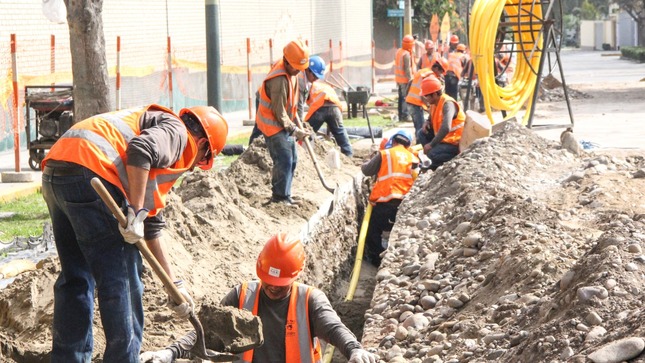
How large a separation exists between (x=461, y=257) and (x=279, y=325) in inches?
107

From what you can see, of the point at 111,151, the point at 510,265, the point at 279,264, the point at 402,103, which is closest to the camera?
the point at 111,151

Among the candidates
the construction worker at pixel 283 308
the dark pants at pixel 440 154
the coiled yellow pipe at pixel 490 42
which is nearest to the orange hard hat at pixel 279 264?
the construction worker at pixel 283 308

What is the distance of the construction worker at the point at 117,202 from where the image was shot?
488 centimetres

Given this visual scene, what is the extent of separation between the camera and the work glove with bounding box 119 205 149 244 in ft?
15.5

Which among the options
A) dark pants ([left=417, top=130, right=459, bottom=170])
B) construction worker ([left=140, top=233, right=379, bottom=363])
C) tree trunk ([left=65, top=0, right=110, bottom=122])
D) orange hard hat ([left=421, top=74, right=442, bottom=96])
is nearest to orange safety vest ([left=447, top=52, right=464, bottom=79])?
dark pants ([left=417, top=130, right=459, bottom=170])

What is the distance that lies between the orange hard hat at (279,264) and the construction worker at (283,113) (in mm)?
4658

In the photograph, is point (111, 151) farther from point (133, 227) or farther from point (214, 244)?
point (214, 244)

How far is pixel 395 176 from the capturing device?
37.0 feet

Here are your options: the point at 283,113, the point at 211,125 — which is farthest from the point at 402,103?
the point at 211,125

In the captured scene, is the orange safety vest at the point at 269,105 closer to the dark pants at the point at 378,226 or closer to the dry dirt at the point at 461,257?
the dry dirt at the point at 461,257

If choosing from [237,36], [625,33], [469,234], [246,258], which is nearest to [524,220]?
[469,234]

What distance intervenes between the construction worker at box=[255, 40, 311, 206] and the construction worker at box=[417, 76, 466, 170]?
7.80 ft

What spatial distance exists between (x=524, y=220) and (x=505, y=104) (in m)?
9.41

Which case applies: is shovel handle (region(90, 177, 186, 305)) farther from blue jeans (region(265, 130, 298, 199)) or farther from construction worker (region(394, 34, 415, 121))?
construction worker (region(394, 34, 415, 121))
